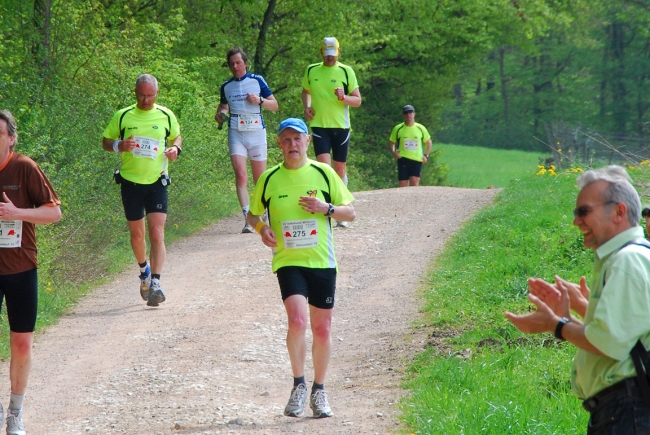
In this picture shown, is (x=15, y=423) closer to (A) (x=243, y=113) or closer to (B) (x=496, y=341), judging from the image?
(B) (x=496, y=341)

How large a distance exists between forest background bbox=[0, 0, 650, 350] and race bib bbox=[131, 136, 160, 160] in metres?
1.50

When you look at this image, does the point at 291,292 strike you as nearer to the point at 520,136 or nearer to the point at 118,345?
the point at 118,345

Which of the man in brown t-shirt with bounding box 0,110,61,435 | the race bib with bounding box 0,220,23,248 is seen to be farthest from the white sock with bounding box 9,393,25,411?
the race bib with bounding box 0,220,23,248

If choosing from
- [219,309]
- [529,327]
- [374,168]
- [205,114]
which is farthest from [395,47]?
[529,327]

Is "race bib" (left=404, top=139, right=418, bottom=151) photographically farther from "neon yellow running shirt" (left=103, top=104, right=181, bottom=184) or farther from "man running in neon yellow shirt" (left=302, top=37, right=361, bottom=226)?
"neon yellow running shirt" (left=103, top=104, right=181, bottom=184)

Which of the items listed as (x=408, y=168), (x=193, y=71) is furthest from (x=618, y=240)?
(x=193, y=71)

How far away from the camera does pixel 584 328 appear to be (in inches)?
137

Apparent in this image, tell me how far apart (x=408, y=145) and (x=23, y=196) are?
45.2ft

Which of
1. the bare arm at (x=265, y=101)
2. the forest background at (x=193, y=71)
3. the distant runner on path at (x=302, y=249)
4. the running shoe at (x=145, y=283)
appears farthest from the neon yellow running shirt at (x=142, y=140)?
the distant runner on path at (x=302, y=249)

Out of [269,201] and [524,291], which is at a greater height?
[269,201]

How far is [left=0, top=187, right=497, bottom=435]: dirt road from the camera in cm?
618

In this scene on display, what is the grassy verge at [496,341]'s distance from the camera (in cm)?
548

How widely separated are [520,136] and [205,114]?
54.9m

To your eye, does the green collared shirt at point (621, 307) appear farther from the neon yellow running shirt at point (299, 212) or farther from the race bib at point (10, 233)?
the race bib at point (10, 233)
